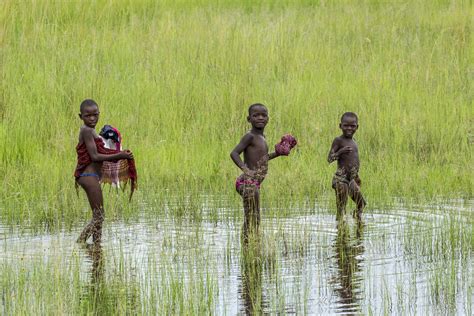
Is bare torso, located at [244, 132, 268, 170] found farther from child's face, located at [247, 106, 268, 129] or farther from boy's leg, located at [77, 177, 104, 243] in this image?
boy's leg, located at [77, 177, 104, 243]

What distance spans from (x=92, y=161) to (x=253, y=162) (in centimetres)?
140

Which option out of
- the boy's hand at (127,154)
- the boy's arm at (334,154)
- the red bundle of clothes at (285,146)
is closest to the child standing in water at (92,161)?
the boy's hand at (127,154)

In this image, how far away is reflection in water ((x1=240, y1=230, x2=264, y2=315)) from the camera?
6637 millimetres

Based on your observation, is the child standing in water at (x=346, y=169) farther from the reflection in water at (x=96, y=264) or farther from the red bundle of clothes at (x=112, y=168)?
the reflection in water at (x=96, y=264)

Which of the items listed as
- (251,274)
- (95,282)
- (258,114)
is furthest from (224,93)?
(95,282)

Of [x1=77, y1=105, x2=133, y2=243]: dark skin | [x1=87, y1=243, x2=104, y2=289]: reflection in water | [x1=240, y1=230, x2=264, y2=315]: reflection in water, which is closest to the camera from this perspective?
[x1=240, y1=230, x2=264, y2=315]: reflection in water

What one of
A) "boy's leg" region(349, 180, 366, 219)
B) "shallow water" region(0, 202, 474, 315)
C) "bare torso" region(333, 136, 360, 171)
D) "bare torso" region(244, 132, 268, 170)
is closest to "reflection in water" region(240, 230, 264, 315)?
"shallow water" region(0, 202, 474, 315)

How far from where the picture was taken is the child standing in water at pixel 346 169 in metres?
9.52

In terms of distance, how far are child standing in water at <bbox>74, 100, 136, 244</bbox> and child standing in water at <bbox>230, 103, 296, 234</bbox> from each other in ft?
3.22

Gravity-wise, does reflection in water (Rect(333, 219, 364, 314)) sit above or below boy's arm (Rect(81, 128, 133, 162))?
below

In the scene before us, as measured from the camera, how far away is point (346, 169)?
9758 millimetres

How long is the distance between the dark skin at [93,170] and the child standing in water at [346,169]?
2.16 m

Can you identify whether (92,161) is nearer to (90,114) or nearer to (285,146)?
(90,114)

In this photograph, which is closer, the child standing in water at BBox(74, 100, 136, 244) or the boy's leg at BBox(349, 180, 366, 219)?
the child standing in water at BBox(74, 100, 136, 244)
